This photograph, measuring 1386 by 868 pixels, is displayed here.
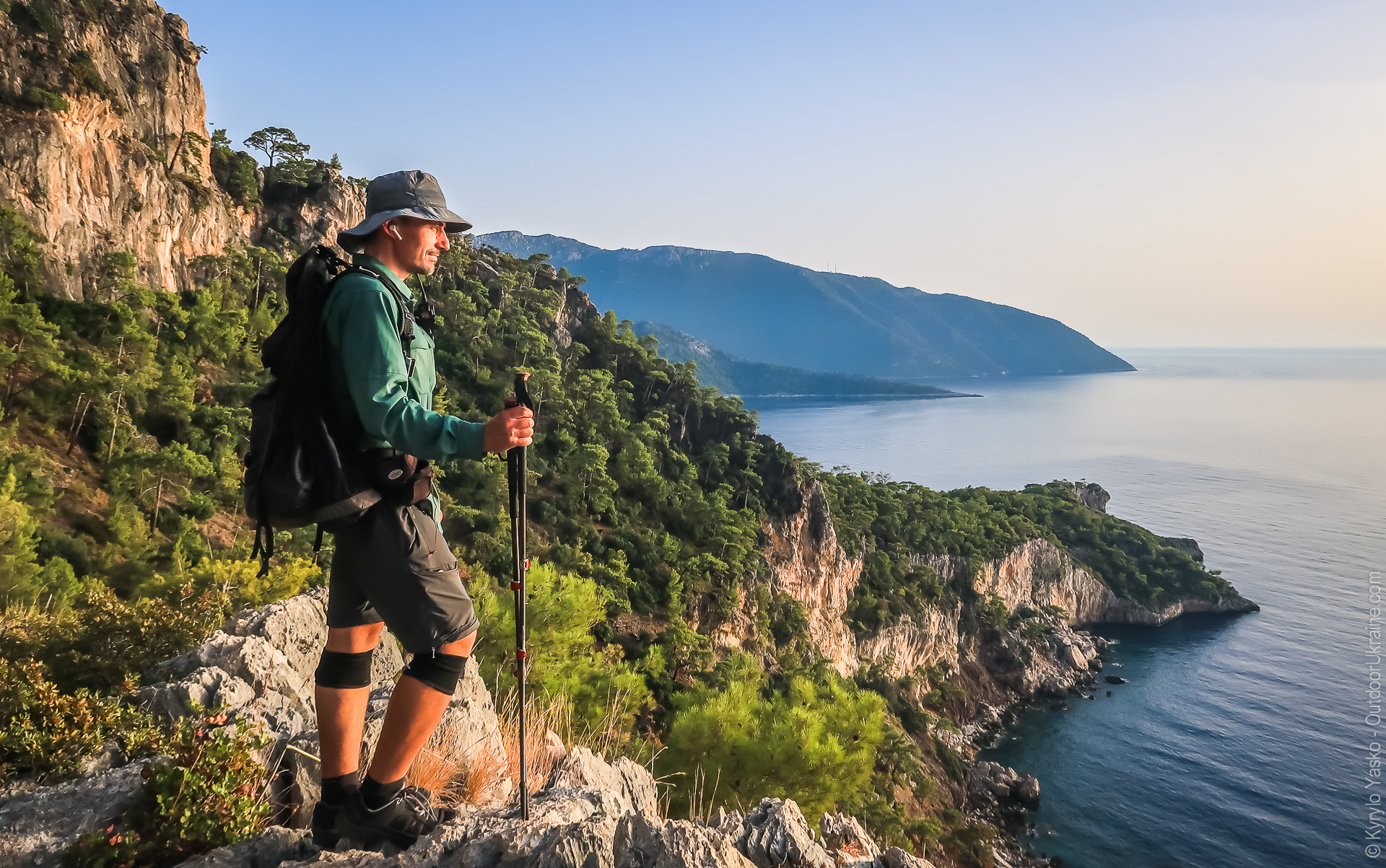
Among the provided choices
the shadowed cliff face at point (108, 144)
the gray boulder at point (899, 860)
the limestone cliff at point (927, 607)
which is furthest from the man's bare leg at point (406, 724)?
the limestone cliff at point (927, 607)

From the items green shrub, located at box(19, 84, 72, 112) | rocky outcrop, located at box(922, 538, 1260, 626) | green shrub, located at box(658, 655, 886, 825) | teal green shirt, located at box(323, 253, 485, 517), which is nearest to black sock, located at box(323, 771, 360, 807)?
teal green shirt, located at box(323, 253, 485, 517)

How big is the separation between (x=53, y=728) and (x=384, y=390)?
7.21 feet

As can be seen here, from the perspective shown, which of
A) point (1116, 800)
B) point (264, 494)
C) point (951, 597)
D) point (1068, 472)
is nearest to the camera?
point (264, 494)

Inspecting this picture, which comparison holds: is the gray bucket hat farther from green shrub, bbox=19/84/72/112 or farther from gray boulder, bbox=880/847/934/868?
green shrub, bbox=19/84/72/112

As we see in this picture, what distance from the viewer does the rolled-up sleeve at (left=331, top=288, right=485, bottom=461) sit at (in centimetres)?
202

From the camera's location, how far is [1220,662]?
4722 cm

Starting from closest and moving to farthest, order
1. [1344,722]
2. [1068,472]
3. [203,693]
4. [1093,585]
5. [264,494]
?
[264,494]
[203,693]
[1344,722]
[1093,585]
[1068,472]

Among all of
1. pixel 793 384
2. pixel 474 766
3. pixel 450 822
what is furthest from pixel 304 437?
pixel 793 384

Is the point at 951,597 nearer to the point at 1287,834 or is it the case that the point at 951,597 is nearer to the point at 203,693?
the point at 1287,834

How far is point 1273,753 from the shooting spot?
3569cm

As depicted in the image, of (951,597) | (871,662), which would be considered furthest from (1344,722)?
(871,662)

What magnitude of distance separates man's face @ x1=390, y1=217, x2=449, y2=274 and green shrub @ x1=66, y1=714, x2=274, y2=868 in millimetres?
1824

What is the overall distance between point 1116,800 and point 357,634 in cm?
4199

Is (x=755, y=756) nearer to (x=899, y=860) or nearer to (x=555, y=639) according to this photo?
(x=555, y=639)
